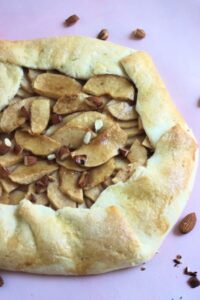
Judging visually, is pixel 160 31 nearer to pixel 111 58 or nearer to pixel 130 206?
pixel 111 58

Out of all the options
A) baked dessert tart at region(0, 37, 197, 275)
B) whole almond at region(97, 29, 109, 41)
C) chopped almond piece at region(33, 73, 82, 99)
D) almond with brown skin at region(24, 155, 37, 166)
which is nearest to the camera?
baked dessert tart at region(0, 37, 197, 275)

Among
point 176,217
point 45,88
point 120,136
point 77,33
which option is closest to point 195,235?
point 176,217

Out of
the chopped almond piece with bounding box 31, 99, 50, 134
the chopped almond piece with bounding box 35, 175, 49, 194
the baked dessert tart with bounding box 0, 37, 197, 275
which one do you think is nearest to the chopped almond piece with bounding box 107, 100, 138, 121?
the baked dessert tart with bounding box 0, 37, 197, 275

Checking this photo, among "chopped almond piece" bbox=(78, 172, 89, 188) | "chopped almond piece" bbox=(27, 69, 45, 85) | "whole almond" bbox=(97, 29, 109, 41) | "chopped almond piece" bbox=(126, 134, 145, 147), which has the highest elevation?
"whole almond" bbox=(97, 29, 109, 41)

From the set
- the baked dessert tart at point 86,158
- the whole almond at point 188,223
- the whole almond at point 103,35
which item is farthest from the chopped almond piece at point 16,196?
the whole almond at point 103,35

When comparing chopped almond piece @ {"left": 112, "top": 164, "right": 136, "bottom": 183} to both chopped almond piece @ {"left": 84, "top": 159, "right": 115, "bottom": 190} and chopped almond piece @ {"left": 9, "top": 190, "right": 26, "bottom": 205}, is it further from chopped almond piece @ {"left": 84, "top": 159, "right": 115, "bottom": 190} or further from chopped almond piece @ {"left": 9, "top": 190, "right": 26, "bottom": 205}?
chopped almond piece @ {"left": 9, "top": 190, "right": 26, "bottom": 205}

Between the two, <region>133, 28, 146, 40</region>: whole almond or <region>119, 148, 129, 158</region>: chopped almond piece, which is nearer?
<region>119, 148, 129, 158</region>: chopped almond piece

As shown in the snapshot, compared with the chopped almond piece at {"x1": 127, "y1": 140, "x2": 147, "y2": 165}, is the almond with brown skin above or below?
below

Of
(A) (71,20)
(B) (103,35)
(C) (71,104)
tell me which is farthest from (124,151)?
(A) (71,20)
